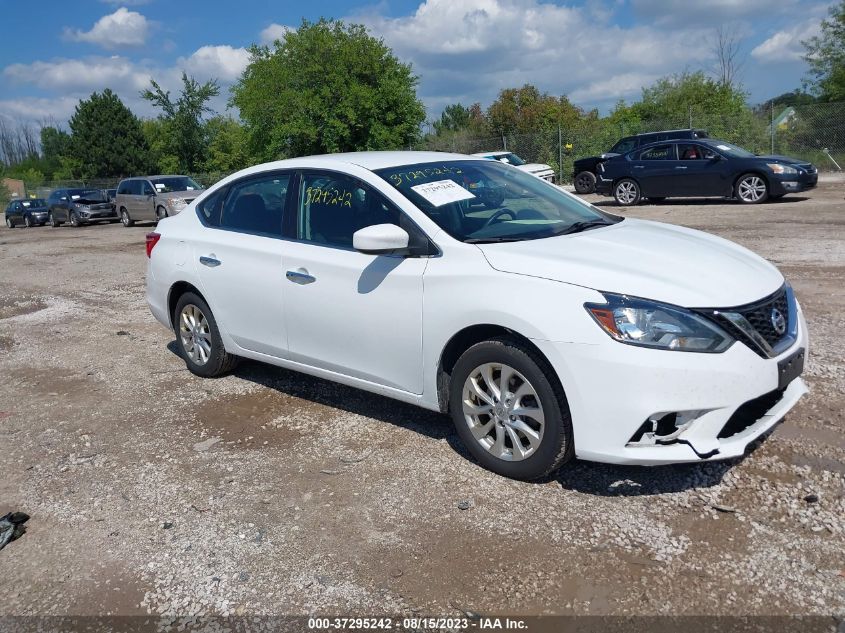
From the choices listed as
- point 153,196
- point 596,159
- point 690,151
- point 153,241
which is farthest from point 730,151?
point 153,196

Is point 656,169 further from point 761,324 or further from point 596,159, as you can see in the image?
point 761,324

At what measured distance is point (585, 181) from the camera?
23703 mm

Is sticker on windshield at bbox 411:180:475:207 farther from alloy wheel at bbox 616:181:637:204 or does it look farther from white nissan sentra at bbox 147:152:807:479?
alloy wheel at bbox 616:181:637:204

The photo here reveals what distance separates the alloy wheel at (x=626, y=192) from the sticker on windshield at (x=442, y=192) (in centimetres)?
1535

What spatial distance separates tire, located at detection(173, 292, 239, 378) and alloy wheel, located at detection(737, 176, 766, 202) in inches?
579

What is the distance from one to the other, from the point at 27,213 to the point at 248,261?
33852 millimetres

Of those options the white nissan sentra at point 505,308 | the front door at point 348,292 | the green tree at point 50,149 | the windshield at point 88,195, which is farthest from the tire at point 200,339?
the green tree at point 50,149

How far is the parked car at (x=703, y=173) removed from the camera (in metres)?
16.7

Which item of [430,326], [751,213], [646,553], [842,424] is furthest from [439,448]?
[751,213]

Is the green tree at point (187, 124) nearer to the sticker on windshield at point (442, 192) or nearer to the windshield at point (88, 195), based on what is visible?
the windshield at point (88, 195)

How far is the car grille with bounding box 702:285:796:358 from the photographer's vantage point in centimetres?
337

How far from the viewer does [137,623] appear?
293cm

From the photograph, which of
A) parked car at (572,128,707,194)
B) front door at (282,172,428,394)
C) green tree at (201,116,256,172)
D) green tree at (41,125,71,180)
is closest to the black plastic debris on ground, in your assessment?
front door at (282,172,428,394)

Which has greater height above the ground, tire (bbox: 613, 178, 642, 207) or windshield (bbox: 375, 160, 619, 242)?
windshield (bbox: 375, 160, 619, 242)
